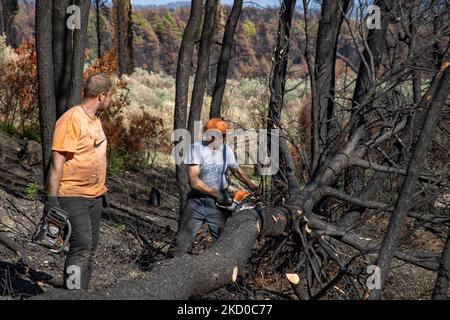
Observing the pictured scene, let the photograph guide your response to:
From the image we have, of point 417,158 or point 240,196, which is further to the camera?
point 240,196

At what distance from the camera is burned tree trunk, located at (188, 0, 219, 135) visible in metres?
9.55

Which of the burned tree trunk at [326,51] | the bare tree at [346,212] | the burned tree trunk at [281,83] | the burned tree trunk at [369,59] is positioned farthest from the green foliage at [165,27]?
the bare tree at [346,212]

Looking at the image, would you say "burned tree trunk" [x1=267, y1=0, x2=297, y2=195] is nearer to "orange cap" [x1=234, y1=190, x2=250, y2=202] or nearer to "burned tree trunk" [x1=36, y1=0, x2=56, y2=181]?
"orange cap" [x1=234, y1=190, x2=250, y2=202]

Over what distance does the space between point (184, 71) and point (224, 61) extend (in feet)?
5.71

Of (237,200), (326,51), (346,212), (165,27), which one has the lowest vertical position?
(165,27)

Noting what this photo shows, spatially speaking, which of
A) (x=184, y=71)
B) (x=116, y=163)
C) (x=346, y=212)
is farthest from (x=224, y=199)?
(x=116, y=163)

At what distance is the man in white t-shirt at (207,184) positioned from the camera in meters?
6.53

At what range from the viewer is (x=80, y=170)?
5266mm

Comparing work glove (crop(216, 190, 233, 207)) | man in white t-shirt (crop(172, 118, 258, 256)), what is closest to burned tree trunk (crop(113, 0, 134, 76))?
man in white t-shirt (crop(172, 118, 258, 256))

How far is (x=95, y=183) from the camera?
17.7ft

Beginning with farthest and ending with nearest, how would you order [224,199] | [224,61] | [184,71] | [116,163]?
[116,163], [224,61], [184,71], [224,199]

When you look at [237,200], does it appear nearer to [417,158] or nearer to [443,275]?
[443,275]
